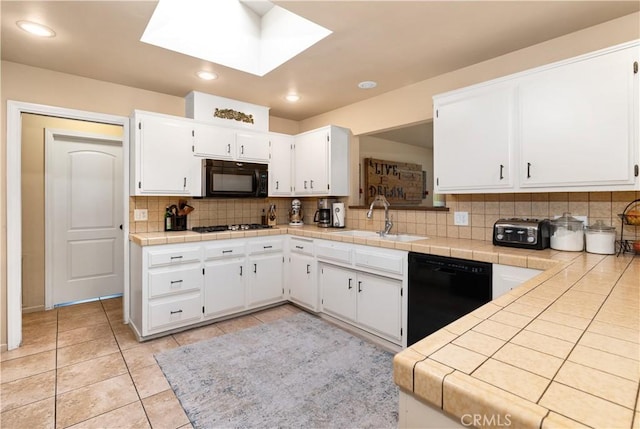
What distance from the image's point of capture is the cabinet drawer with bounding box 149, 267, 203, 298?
2695 millimetres

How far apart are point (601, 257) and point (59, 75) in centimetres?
429

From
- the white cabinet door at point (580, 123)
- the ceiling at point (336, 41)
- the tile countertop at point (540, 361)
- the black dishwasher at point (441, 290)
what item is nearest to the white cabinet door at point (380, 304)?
the black dishwasher at point (441, 290)

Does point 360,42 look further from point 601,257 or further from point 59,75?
point 59,75

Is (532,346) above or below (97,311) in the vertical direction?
above

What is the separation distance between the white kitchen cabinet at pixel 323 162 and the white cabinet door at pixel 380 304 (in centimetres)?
126

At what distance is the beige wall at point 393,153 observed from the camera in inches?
163

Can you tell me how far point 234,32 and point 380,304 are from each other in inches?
102

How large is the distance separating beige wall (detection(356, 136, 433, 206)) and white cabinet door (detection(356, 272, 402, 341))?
145 centimetres

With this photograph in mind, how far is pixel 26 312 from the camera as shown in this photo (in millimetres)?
3318

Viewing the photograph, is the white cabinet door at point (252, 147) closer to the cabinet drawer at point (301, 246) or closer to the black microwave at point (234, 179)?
the black microwave at point (234, 179)

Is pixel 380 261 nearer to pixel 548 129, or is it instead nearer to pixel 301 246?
pixel 301 246

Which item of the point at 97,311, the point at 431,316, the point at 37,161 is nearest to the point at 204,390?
the point at 431,316

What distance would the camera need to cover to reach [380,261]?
253cm

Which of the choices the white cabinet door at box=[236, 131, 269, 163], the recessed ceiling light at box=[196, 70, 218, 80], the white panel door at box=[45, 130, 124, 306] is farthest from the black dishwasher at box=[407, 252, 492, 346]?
the white panel door at box=[45, 130, 124, 306]
